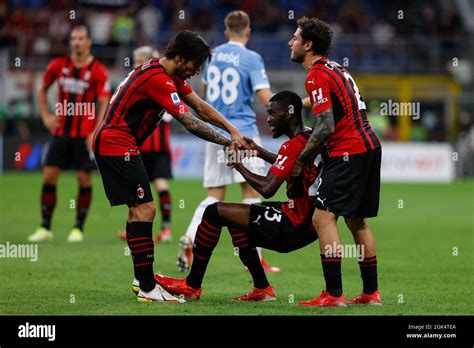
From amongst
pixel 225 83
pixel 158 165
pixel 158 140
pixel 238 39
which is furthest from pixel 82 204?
pixel 238 39

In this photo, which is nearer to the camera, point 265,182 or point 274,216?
point 265,182

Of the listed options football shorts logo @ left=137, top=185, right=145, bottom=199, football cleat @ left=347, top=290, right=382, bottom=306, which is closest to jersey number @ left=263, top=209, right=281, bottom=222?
football cleat @ left=347, top=290, right=382, bottom=306

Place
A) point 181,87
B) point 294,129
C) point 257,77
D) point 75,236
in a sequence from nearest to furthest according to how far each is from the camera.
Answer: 1. point 294,129
2. point 181,87
3. point 257,77
4. point 75,236

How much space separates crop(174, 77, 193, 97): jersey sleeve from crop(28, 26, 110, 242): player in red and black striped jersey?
4.83 meters

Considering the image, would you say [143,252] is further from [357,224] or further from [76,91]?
[76,91]

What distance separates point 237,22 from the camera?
11.3 m

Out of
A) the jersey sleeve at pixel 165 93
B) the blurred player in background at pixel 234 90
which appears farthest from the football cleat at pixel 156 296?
the blurred player in background at pixel 234 90

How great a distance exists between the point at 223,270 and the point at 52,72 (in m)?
4.30

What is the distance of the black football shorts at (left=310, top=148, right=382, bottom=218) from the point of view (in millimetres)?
8188

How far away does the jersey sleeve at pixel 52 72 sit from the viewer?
542 inches

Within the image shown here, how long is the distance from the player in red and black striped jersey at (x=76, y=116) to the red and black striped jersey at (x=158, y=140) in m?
0.80

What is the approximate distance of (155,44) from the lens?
31.1 meters

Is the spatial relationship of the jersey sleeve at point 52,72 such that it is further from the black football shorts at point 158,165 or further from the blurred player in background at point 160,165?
the black football shorts at point 158,165
